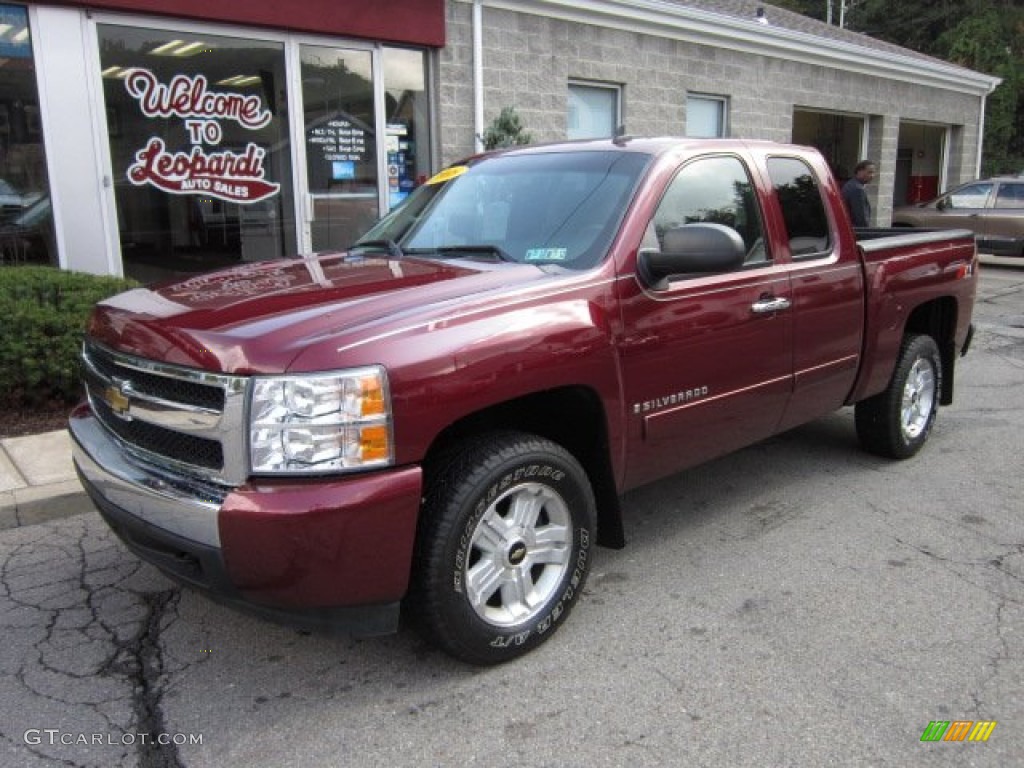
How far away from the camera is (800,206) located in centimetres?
453

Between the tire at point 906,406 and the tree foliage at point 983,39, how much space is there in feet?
77.1

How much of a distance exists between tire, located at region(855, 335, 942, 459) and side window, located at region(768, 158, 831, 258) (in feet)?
3.81

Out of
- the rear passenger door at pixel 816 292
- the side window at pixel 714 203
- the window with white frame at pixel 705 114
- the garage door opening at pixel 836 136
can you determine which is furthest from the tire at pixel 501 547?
the garage door opening at pixel 836 136

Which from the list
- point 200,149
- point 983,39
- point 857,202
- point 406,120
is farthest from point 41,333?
point 983,39

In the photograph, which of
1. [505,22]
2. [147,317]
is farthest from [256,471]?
[505,22]

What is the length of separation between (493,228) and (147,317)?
1.52 meters

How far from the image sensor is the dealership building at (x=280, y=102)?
7.54m

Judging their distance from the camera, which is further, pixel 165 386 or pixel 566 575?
pixel 566 575

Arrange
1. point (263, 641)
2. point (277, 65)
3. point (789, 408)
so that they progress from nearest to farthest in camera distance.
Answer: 1. point (263, 641)
2. point (789, 408)
3. point (277, 65)

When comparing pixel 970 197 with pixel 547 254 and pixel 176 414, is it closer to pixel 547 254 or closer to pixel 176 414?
pixel 547 254

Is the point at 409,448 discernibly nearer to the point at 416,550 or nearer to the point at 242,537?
the point at 416,550

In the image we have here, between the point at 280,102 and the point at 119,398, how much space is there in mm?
6612

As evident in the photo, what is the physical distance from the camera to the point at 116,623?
3.53 meters

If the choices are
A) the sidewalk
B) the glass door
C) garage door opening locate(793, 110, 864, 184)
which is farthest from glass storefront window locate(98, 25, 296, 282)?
garage door opening locate(793, 110, 864, 184)
